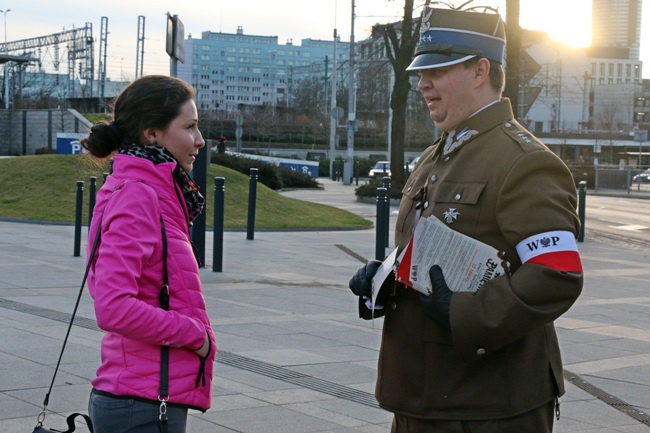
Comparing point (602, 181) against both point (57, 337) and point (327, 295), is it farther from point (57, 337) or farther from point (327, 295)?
A: point (57, 337)

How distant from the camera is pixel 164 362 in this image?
296cm

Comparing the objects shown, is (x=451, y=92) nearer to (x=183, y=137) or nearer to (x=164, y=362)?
(x=183, y=137)

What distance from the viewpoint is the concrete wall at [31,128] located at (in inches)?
1759

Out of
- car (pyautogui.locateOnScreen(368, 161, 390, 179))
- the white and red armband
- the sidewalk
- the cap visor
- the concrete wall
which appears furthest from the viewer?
car (pyautogui.locateOnScreen(368, 161, 390, 179))

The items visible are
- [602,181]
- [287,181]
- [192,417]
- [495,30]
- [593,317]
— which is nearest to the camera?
[495,30]

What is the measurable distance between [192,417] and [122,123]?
2941 mm

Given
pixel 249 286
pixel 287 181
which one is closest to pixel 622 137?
pixel 287 181

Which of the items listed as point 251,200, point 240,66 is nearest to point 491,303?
point 251,200

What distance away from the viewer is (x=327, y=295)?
11.3 m

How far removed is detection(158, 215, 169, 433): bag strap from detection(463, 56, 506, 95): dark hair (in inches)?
41.1

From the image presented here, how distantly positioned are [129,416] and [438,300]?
963 mm

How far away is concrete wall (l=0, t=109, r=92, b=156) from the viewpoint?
44.7 m

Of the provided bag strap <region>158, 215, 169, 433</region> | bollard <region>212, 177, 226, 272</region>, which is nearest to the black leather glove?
bag strap <region>158, 215, 169, 433</region>

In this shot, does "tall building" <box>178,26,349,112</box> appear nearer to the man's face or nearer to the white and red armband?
the man's face
